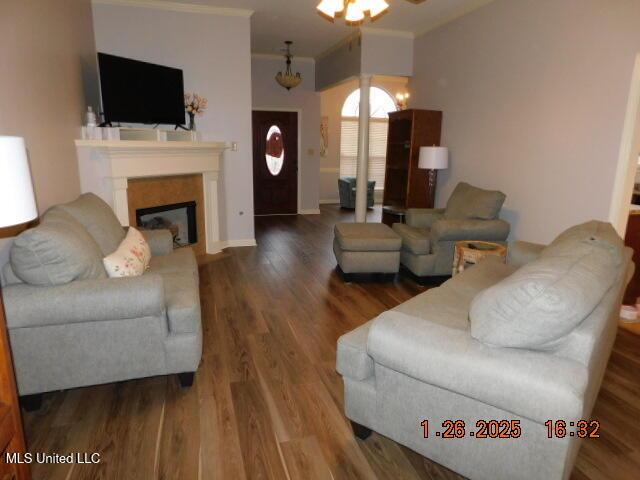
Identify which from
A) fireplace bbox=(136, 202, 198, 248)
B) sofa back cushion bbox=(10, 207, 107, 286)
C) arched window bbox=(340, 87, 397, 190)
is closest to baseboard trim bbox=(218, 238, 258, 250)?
fireplace bbox=(136, 202, 198, 248)

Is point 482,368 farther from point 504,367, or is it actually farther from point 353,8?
point 353,8

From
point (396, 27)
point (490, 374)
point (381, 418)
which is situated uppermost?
point (396, 27)

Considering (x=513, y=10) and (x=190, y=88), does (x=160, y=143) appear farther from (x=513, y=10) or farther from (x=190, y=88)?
(x=513, y=10)

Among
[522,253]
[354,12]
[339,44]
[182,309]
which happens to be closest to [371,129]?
[339,44]

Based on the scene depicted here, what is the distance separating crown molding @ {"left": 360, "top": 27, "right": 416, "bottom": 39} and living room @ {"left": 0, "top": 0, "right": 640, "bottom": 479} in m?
0.03

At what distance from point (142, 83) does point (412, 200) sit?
3454 mm

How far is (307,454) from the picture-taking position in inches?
72.0

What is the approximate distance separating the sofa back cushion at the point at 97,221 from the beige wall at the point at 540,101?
3.68 meters

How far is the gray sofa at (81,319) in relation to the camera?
6.23ft

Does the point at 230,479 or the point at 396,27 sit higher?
the point at 396,27

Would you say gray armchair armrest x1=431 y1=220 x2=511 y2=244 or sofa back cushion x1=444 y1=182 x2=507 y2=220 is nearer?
gray armchair armrest x1=431 y1=220 x2=511 y2=244

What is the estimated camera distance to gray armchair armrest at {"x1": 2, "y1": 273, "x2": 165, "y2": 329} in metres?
1.86

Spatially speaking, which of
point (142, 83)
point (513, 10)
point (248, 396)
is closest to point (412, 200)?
point (513, 10)

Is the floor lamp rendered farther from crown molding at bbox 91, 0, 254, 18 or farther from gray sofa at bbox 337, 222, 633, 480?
crown molding at bbox 91, 0, 254, 18
